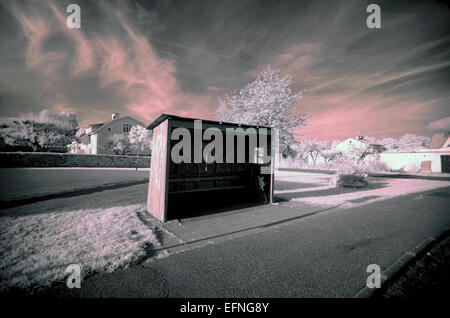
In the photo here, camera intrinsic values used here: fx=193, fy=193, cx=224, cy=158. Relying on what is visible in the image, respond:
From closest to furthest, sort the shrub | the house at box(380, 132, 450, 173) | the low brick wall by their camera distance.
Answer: the shrub
the low brick wall
the house at box(380, 132, 450, 173)

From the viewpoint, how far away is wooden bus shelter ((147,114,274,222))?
17.5 ft

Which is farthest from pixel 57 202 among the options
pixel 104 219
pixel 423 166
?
pixel 423 166

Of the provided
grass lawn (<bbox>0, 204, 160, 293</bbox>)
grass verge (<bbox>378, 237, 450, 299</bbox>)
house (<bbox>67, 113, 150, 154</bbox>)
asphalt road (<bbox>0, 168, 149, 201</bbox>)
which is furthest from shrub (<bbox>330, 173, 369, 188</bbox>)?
house (<bbox>67, 113, 150, 154</bbox>)

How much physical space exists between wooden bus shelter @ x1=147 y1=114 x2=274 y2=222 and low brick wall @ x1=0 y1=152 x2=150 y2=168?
2364cm

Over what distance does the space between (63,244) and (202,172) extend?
14.6ft

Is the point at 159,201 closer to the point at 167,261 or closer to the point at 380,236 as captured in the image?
the point at 167,261

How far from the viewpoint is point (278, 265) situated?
9.97 ft

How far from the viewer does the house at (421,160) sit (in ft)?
91.6

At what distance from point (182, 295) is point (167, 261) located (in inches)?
34.5

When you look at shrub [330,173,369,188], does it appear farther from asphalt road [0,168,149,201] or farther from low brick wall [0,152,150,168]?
low brick wall [0,152,150,168]

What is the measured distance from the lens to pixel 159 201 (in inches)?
212

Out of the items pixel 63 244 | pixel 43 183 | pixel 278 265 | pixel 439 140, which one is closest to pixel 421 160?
pixel 439 140

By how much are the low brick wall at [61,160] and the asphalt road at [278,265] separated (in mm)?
27201

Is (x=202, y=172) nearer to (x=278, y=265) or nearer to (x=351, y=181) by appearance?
(x=278, y=265)
